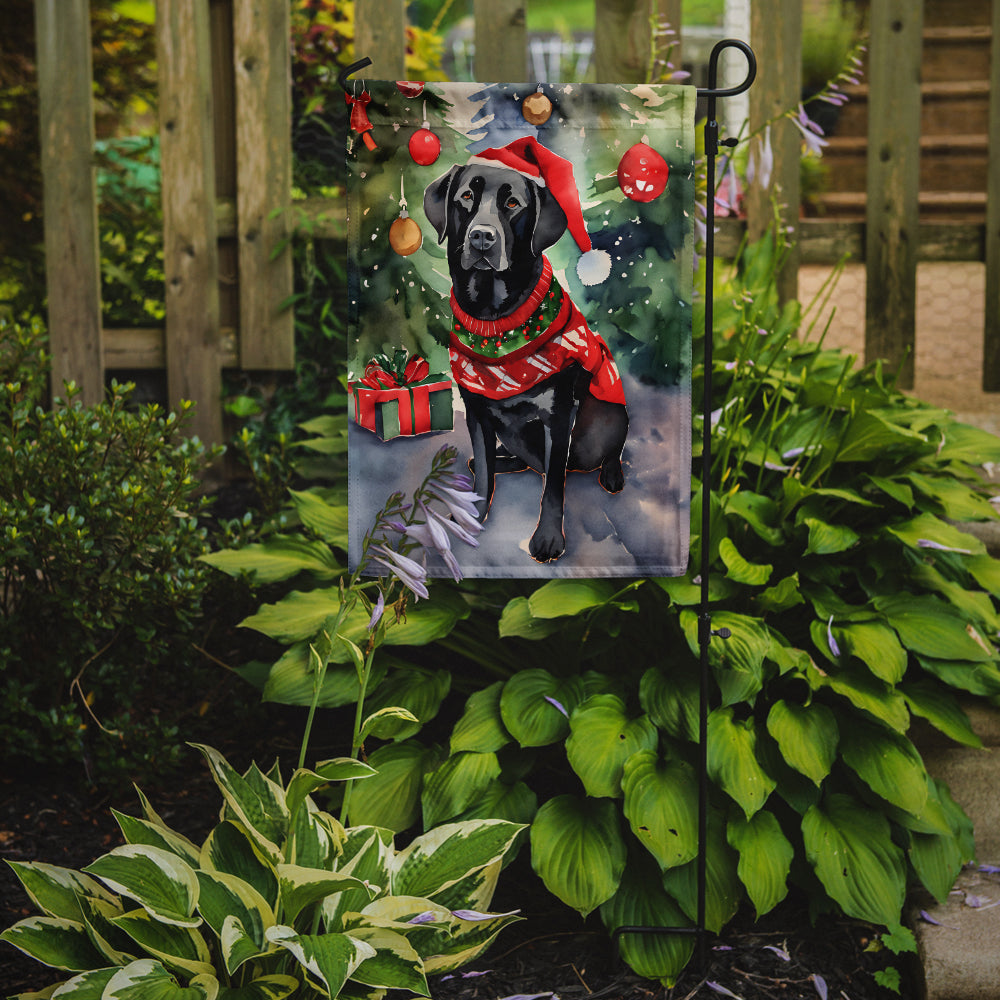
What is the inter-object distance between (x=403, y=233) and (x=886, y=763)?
53.3 inches

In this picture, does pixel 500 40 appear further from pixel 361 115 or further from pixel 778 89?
pixel 361 115

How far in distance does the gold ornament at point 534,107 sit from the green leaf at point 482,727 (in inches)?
43.7

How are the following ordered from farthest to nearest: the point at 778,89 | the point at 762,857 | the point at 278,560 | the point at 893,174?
the point at 893,174 → the point at 778,89 → the point at 278,560 → the point at 762,857

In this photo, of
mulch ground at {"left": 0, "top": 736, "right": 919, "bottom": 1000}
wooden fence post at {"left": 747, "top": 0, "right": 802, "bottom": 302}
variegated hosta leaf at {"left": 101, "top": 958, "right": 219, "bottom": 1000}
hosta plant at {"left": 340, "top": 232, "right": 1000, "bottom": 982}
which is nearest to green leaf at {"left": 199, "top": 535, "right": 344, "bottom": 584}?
hosta plant at {"left": 340, "top": 232, "right": 1000, "bottom": 982}

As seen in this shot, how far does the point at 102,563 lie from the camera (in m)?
2.25

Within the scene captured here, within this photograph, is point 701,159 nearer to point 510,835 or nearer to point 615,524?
point 615,524

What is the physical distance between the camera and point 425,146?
1698 mm

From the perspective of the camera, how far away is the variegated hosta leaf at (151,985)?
136 centimetres

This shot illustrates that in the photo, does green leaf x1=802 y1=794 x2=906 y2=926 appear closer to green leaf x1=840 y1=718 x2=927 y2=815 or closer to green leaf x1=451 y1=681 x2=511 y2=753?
green leaf x1=840 y1=718 x2=927 y2=815

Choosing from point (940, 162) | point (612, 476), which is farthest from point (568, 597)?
point (940, 162)

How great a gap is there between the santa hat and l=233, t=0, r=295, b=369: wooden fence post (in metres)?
1.73

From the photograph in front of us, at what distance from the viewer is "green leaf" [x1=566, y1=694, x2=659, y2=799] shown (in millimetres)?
1841

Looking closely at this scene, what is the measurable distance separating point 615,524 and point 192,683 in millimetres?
1246

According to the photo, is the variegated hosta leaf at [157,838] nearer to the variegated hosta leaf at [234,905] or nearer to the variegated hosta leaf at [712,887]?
the variegated hosta leaf at [234,905]
